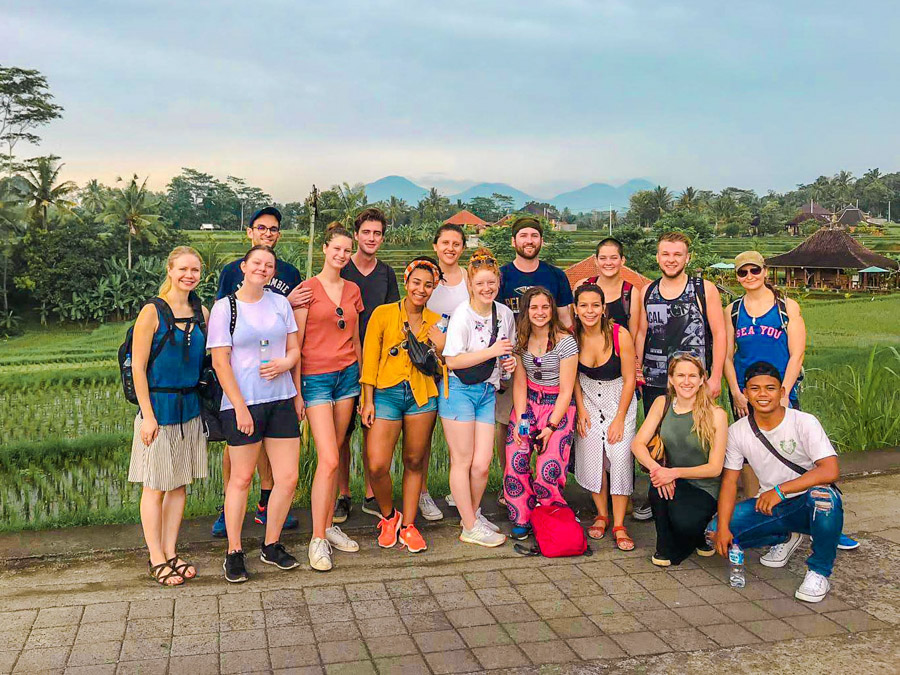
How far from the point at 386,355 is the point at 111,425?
20.2 ft

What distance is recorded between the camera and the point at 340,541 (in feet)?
12.7

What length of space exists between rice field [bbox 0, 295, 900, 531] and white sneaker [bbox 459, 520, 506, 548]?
0.96 metres

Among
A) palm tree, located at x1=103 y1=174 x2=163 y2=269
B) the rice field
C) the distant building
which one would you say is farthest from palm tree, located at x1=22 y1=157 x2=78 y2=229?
the distant building

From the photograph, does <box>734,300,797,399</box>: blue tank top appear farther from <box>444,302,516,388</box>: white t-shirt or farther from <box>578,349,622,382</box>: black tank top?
<box>444,302,516,388</box>: white t-shirt

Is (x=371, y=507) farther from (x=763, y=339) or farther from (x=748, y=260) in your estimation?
(x=748, y=260)

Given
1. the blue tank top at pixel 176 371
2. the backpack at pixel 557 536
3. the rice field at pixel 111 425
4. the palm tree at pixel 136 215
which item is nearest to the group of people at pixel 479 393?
the blue tank top at pixel 176 371

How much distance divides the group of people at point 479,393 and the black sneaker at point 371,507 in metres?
0.01

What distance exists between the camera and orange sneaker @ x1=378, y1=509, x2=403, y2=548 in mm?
3926

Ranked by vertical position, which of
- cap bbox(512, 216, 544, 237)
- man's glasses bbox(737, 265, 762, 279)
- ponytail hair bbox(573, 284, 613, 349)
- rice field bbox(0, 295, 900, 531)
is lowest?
rice field bbox(0, 295, 900, 531)

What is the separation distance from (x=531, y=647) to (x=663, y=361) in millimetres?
1811

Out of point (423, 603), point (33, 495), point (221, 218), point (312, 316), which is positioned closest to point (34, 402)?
point (33, 495)

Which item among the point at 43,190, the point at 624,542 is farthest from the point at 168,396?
the point at 43,190

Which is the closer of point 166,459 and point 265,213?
point 166,459

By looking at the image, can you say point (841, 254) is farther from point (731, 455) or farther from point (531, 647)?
point (531, 647)
